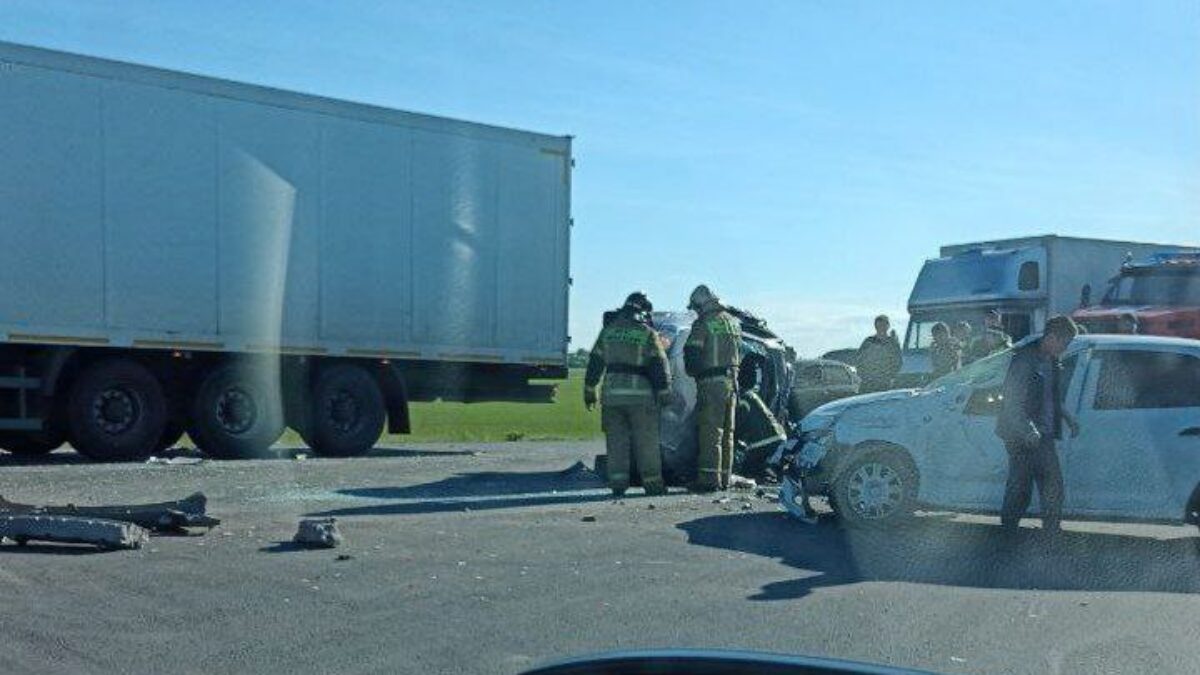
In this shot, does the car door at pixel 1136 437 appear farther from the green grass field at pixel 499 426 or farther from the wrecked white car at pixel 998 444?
the green grass field at pixel 499 426

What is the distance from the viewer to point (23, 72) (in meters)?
15.8

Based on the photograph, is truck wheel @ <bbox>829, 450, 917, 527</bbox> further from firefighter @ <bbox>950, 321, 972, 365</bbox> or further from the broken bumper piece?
firefighter @ <bbox>950, 321, 972, 365</bbox>

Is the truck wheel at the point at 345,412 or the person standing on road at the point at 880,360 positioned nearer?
the person standing on road at the point at 880,360

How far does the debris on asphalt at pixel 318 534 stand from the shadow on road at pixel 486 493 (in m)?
1.88

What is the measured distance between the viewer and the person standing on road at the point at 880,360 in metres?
18.0

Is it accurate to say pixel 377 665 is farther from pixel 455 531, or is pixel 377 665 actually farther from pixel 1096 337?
pixel 1096 337

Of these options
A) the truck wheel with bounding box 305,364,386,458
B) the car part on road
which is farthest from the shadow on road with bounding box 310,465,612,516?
the car part on road

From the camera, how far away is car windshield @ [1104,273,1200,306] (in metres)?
22.0

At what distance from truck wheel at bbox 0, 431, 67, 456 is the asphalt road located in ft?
13.1

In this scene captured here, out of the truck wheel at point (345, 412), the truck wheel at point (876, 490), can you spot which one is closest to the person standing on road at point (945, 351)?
the truck wheel at point (876, 490)

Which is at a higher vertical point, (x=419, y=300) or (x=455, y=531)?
(x=419, y=300)

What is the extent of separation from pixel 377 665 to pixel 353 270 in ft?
40.4

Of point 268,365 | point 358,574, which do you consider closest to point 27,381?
point 268,365

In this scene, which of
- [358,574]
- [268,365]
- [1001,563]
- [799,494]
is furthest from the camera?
[268,365]
